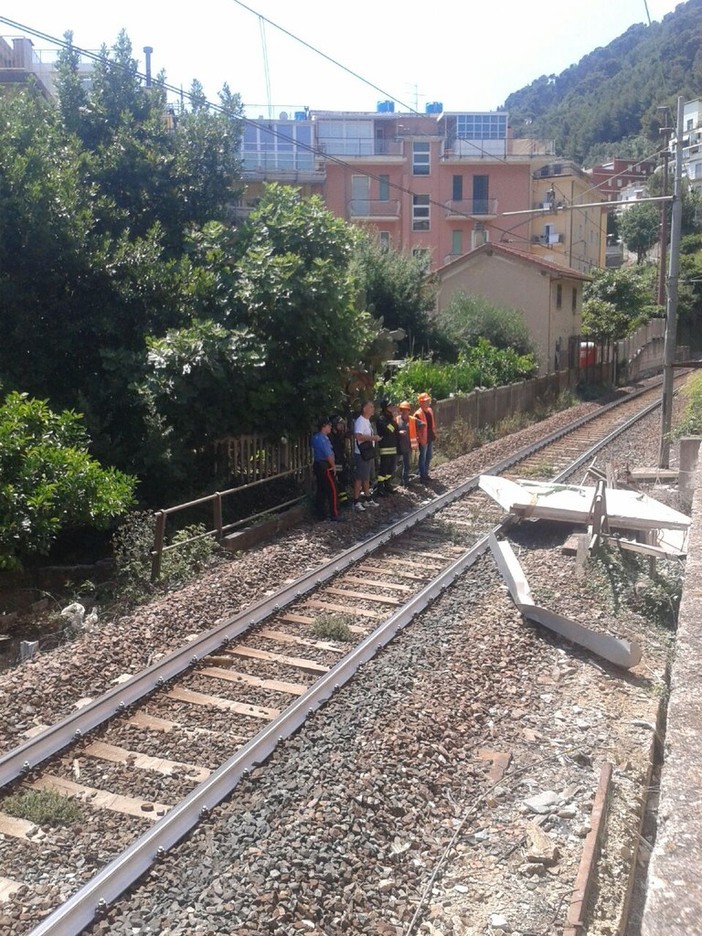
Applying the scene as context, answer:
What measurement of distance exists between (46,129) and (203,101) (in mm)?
2526

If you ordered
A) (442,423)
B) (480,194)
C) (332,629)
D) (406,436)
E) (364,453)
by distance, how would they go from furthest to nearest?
(480,194) < (442,423) < (406,436) < (364,453) < (332,629)

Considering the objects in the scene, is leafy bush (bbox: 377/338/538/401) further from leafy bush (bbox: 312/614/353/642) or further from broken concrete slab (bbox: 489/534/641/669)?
leafy bush (bbox: 312/614/353/642)

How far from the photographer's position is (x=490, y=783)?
6324 mm

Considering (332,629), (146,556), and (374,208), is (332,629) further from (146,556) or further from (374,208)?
(374,208)

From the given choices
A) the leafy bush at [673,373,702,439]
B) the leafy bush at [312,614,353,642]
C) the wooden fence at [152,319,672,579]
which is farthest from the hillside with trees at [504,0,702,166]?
the leafy bush at [312,614,353,642]

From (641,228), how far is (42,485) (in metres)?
75.1

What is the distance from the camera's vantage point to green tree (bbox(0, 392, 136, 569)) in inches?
406

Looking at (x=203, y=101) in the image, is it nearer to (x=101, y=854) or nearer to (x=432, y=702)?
(x=432, y=702)

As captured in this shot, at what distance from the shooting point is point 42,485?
415 inches

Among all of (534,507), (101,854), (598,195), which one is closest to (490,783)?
(101,854)

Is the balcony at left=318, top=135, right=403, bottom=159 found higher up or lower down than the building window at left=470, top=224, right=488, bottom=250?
higher up

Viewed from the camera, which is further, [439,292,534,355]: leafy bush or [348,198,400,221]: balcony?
[348,198,400,221]: balcony

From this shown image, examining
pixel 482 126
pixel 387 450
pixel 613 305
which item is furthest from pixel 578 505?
pixel 482 126

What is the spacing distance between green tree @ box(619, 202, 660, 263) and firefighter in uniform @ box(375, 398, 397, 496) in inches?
2649
